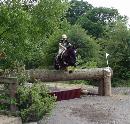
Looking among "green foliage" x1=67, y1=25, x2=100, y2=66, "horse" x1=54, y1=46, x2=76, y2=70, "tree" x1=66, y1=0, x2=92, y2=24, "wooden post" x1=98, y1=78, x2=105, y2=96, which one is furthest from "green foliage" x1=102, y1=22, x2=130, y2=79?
"tree" x1=66, y1=0, x2=92, y2=24

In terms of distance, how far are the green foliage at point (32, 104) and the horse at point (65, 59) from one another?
4506 mm

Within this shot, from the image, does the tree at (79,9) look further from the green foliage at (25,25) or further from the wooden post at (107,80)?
the green foliage at (25,25)

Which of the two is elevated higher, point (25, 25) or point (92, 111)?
point (25, 25)

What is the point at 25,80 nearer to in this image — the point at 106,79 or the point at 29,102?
the point at 29,102

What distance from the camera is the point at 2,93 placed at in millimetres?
10680

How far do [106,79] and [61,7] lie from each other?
5.88 m

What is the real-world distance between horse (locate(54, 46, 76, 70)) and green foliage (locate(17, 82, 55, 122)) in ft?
14.8

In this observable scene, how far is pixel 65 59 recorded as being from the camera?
15.1 meters

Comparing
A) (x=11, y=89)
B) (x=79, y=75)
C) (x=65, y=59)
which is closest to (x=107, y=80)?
(x=79, y=75)

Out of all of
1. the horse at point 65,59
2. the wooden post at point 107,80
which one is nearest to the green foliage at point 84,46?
the wooden post at point 107,80

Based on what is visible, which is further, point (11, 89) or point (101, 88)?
point (101, 88)

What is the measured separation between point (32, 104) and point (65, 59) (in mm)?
4961

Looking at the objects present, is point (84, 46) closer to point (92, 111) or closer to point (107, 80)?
point (107, 80)

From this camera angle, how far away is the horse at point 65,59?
1510 cm
